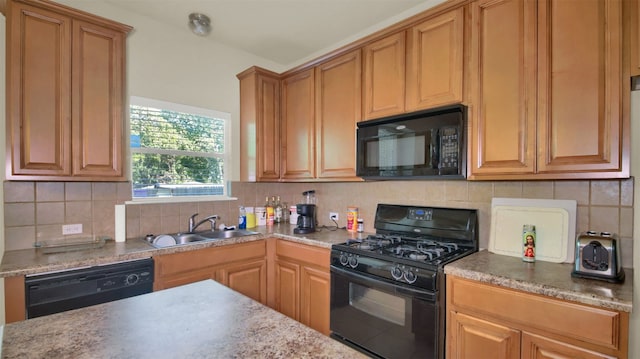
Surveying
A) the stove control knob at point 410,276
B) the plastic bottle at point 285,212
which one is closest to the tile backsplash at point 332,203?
the plastic bottle at point 285,212

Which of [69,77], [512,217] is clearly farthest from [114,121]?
[512,217]

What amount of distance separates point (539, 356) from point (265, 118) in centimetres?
256

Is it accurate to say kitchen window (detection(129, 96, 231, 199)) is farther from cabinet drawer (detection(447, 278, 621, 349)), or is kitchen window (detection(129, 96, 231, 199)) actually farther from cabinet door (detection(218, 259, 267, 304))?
cabinet drawer (detection(447, 278, 621, 349))

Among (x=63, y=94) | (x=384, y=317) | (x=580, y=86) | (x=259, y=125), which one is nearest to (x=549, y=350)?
(x=384, y=317)

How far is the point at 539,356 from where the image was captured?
1.33 m

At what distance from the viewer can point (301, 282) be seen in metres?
2.40

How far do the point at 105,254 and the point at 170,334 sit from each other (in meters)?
1.36

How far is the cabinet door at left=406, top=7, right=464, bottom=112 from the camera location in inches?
72.9

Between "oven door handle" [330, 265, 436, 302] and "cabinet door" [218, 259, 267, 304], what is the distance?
0.73 metres

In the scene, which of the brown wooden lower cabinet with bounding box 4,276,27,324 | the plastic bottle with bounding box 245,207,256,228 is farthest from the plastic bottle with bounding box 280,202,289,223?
the brown wooden lower cabinet with bounding box 4,276,27,324

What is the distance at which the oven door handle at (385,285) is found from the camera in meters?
1.63

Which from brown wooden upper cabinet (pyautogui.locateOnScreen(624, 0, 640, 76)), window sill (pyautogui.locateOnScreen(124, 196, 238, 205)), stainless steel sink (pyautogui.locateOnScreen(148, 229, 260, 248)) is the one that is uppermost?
brown wooden upper cabinet (pyautogui.locateOnScreen(624, 0, 640, 76))

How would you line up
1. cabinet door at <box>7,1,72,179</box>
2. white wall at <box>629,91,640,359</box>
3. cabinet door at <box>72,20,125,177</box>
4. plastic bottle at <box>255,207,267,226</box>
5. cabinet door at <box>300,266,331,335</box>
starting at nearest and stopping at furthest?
white wall at <box>629,91,640,359</box> → cabinet door at <box>7,1,72,179</box> → cabinet door at <box>72,20,125,177</box> → cabinet door at <box>300,266,331,335</box> → plastic bottle at <box>255,207,267,226</box>

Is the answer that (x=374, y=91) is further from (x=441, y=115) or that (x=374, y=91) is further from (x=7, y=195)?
(x=7, y=195)
